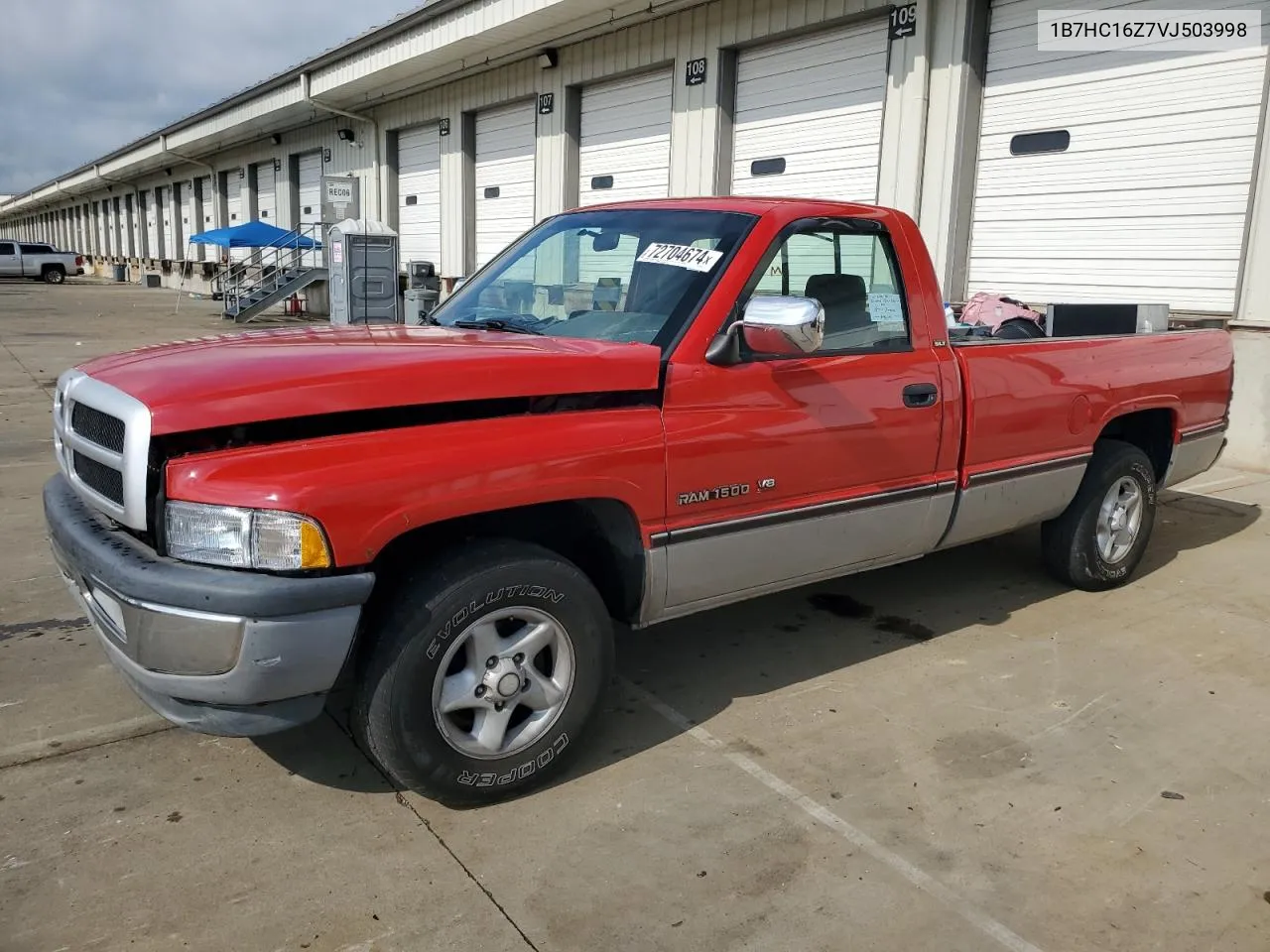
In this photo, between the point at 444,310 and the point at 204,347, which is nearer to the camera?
the point at 204,347

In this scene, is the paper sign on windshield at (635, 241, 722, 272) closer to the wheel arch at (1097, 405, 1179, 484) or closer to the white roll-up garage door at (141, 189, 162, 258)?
the wheel arch at (1097, 405, 1179, 484)

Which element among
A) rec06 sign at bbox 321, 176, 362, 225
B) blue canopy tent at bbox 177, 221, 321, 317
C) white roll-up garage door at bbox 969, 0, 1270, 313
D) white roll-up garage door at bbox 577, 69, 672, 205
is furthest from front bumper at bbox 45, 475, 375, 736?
blue canopy tent at bbox 177, 221, 321, 317

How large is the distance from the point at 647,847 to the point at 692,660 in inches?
56.4

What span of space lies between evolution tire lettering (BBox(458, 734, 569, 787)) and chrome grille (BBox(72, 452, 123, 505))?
50.9 inches

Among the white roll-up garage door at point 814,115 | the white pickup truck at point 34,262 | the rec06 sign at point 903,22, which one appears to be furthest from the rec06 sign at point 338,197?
the white pickup truck at point 34,262

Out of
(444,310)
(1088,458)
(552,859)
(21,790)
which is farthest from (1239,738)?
(21,790)

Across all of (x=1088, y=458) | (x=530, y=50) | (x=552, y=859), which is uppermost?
(x=530, y=50)

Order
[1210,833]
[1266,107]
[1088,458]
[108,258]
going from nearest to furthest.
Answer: [1210,833]
[1088,458]
[1266,107]
[108,258]

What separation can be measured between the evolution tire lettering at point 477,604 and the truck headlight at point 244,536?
0.43m

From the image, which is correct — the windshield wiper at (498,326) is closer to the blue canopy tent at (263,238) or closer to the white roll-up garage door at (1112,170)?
the white roll-up garage door at (1112,170)

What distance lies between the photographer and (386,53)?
18.2m

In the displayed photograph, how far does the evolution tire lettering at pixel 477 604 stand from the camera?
2.84 m

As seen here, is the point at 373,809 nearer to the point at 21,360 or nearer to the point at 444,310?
the point at 444,310

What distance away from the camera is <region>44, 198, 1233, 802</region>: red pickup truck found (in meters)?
2.60
